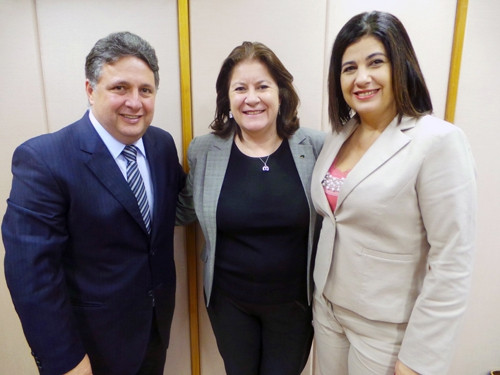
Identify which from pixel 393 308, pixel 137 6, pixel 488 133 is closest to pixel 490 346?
pixel 488 133

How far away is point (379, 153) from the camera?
1149 millimetres

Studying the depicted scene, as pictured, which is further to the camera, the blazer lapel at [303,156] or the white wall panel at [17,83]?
the white wall panel at [17,83]

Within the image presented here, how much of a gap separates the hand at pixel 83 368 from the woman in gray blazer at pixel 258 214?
1.78 ft

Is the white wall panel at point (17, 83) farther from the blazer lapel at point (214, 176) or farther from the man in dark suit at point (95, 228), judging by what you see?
the blazer lapel at point (214, 176)

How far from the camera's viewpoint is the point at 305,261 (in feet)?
4.93

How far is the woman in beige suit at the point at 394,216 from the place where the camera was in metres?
1.04

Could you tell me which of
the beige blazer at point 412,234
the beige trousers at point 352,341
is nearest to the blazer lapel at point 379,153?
the beige blazer at point 412,234

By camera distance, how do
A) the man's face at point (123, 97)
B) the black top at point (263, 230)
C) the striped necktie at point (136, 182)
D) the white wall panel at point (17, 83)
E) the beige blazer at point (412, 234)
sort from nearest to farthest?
1. the beige blazer at point (412, 234)
2. the man's face at point (123, 97)
3. the striped necktie at point (136, 182)
4. the black top at point (263, 230)
5. the white wall panel at point (17, 83)

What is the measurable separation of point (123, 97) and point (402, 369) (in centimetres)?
133

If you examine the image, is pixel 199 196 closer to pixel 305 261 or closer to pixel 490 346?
pixel 305 261

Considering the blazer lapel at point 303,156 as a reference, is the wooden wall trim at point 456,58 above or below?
above

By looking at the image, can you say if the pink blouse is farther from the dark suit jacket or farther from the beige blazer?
the dark suit jacket

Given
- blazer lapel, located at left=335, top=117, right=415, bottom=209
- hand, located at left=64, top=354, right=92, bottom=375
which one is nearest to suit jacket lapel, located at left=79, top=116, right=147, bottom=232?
hand, located at left=64, top=354, right=92, bottom=375

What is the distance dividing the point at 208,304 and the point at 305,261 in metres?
0.51
